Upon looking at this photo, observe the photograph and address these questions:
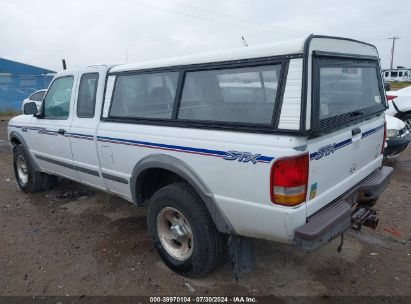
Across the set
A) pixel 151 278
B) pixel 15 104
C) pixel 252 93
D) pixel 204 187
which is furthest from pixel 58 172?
pixel 15 104

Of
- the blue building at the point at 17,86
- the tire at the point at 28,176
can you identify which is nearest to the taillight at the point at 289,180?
the tire at the point at 28,176

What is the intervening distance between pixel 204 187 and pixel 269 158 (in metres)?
0.66

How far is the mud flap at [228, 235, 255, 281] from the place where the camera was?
2.88m

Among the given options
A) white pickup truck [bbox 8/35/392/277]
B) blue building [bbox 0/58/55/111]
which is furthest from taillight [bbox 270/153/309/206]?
blue building [bbox 0/58/55/111]

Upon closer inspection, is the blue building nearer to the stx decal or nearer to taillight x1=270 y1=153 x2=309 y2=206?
the stx decal

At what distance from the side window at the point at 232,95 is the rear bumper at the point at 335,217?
784mm

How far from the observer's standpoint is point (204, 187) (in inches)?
110

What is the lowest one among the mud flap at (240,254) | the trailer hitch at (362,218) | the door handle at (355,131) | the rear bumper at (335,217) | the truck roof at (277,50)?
the mud flap at (240,254)

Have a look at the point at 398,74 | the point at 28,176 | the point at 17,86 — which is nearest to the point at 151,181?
the point at 28,176

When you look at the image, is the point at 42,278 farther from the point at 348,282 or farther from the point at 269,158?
the point at 348,282

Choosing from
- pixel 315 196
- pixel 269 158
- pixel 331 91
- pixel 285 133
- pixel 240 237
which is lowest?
pixel 240 237

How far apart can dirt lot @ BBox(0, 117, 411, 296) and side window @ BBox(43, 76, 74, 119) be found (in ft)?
4.51

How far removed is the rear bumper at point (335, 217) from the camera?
236 centimetres

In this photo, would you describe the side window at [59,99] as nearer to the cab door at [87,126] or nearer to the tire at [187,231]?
the cab door at [87,126]
